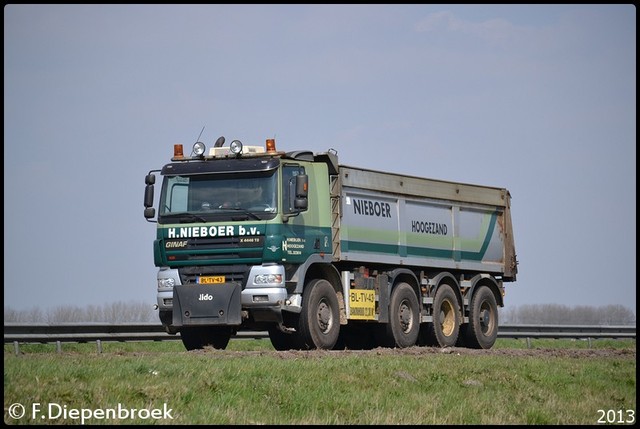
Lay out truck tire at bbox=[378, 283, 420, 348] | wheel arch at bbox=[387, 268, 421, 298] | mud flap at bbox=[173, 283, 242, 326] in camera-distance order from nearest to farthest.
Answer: mud flap at bbox=[173, 283, 242, 326]
truck tire at bbox=[378, 283, 420, 348]
wheel arch at bbox=[387, 268, 421, 298]

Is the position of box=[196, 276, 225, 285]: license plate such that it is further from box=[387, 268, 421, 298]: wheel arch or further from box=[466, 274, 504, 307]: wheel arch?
box=[466, 274, 504, 307]: wheel arch

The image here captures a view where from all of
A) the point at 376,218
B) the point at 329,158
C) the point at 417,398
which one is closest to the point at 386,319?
the point at 376,218

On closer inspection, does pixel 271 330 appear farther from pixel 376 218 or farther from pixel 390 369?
pixel 390 369

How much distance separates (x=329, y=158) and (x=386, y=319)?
3.52 m

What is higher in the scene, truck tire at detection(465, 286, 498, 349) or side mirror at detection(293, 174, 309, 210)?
side mirror at detection(293, 174, 309, 210)

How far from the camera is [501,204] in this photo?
29422mm

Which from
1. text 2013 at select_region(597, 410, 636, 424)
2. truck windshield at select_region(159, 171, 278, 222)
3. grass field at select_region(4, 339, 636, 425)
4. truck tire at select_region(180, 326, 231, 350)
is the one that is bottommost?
text 2013 at select_region(597, 410, 636, 424)

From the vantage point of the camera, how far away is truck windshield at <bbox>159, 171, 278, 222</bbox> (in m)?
21.2

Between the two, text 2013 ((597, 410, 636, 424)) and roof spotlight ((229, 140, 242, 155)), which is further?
roof spotlight ((229, 140, 242, 155))

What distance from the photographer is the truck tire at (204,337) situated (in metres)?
23.2

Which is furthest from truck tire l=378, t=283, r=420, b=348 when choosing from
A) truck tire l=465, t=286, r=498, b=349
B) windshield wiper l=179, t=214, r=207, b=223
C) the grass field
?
windshield wiper l=179, t=214, r=207, b=223

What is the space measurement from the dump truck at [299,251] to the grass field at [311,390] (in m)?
1.52

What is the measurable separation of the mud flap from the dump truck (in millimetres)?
17

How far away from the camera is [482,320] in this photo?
92.8 feet
